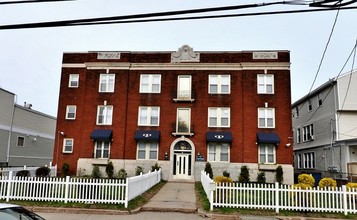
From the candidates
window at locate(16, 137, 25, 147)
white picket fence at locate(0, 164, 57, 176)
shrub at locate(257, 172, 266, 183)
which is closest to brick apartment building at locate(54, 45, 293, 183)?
shrub at locate(257, 172, 266, 183)

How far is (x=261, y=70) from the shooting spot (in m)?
27.4

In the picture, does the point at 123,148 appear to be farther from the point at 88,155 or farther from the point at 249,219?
the point at 249,219

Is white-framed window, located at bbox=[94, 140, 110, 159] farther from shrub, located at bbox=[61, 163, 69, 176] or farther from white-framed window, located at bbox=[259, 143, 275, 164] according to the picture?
white-framed window, located at bbox=[259, 143, 275, 164]

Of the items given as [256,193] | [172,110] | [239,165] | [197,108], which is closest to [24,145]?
[172,110]

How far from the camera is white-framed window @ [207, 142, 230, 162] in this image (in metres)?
26.7

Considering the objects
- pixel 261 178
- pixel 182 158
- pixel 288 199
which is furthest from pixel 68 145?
pixel 288 199

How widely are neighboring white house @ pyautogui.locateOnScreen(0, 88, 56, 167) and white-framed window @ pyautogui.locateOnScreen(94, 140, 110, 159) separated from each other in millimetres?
8984

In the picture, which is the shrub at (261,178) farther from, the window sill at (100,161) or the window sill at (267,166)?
the window sill at (100,161)

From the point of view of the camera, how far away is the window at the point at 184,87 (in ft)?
91.2

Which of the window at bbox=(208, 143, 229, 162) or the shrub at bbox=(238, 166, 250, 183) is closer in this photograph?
the shrub at bbox=(238, 166, 250, 183)

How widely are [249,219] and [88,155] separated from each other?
19746 mm

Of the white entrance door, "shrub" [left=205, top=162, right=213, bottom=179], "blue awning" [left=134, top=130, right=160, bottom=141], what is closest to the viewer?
"shrub" [left=205, top=162, right=213, bottom=179]

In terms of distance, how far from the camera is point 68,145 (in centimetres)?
2894

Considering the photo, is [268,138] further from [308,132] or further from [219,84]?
[308,132]
